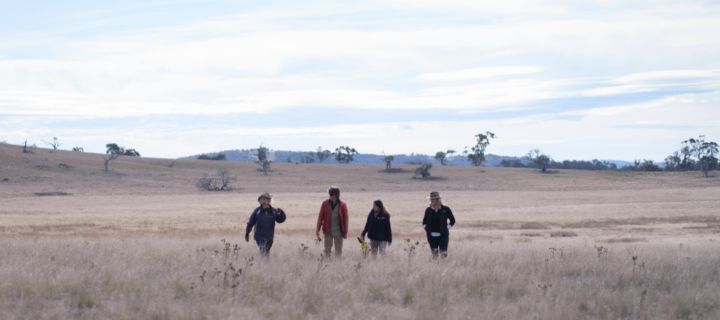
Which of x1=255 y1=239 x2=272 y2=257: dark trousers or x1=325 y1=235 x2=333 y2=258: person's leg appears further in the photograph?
x1=325 y1=235 x2=333 y2=258: person's leg

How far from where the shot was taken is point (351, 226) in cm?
3403

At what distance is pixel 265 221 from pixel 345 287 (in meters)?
4.19

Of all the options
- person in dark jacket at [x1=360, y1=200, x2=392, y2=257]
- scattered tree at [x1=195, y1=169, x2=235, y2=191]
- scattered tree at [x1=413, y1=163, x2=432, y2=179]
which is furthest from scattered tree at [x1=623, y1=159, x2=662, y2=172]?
person in dark jacket at [x1=360, y1=200, x2=392, y2=257]

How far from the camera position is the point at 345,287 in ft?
37.2

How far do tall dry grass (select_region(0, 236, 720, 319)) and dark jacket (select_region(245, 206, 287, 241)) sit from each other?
0.94 meters

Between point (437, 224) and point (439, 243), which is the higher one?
point (437, 224)

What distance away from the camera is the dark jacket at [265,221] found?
15.2 metres

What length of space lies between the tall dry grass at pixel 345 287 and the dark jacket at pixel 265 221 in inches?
37.2

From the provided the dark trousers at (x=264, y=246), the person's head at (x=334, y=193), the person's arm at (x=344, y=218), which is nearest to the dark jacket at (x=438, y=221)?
the person's arm at (x=344, y=218)

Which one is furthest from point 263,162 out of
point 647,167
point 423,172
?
point 647,167

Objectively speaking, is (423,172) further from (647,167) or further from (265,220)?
(265,220)

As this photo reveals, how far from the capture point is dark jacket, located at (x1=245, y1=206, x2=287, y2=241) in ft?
50.0

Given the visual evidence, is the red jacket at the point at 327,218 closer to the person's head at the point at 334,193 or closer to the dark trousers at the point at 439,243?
the person's head at the point at 334,193

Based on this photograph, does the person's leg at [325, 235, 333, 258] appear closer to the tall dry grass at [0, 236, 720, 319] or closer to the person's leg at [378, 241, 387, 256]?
the person's leg at [378, 241, 387, 256]
